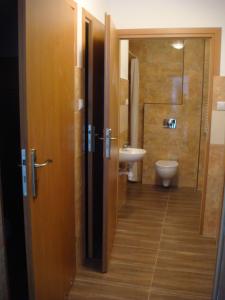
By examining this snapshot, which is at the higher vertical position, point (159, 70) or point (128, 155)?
point (159, 70)

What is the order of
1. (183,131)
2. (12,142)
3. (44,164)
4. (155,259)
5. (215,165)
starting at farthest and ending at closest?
(183,131) → (215,165) → (155,259) → (12,142) → (44,164)

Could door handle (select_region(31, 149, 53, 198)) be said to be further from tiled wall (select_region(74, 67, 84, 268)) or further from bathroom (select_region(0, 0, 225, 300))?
tiled wall (select_region(74, 67, 84, 268))

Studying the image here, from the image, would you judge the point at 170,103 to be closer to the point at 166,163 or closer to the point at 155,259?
the point at 166,163

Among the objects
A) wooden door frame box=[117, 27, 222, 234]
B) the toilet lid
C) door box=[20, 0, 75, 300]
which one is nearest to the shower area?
the toilet lid

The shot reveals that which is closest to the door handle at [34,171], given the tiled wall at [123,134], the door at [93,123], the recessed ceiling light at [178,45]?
the door at [93,123]

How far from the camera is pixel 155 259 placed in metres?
2.79

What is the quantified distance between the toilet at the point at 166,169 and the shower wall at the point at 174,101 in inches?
8.4

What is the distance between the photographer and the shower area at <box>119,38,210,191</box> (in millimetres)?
4691

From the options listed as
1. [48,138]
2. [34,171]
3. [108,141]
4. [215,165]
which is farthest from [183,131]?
[34,171]

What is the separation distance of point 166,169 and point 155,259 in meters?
1.99

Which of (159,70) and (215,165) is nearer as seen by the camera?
(215,165)

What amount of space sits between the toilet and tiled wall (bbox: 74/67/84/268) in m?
2.28

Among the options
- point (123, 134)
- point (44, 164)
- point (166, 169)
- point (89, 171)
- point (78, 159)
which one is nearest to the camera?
point (44, 164)

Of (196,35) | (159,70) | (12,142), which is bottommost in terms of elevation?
(12,142)
